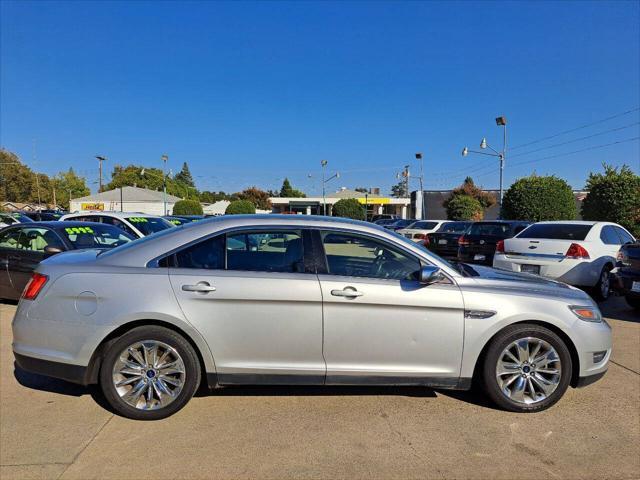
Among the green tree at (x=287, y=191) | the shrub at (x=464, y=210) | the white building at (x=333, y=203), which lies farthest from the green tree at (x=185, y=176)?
the shrub at (x=464, y=210)

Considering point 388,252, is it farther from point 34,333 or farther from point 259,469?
point 34,333

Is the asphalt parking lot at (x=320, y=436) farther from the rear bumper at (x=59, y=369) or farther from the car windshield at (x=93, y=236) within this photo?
the car windshield at (x=93, y=236)

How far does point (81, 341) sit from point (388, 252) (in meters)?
2.58

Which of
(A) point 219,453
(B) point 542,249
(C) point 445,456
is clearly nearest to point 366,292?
(C) point 445,456

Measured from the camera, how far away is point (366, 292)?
3.45 meters

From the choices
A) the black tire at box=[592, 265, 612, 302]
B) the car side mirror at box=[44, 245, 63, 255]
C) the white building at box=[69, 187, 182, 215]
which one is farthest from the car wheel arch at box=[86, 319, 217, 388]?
the white building at box=[69, 187, 182, 215]

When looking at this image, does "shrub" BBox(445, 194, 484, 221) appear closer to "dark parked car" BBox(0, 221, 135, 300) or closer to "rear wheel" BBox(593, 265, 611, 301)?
"rear wheel" BBox(593, 265, 611, 301)

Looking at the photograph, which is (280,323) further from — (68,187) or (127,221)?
(68,187)

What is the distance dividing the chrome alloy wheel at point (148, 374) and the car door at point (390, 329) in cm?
Answer: 123

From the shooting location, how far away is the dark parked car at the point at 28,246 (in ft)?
22.2

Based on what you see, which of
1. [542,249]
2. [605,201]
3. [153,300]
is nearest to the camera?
[153,300]

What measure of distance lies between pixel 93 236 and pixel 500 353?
21.7 feet

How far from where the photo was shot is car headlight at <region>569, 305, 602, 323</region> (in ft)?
12.1

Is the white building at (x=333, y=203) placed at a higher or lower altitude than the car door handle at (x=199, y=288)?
higher
